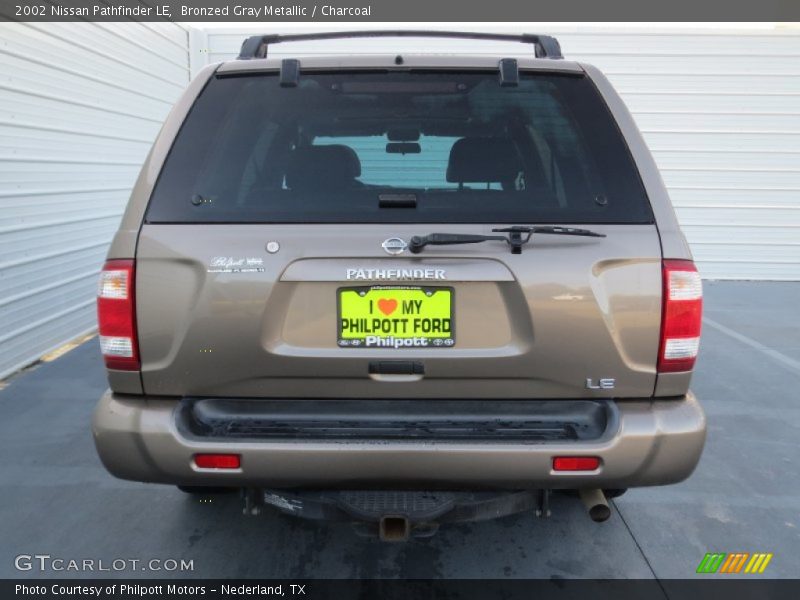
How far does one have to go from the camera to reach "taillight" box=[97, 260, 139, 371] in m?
1.97

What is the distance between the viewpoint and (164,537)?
268 centimetres

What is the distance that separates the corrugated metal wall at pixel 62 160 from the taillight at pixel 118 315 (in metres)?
3.20

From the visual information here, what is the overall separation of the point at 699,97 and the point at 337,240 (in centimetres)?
828

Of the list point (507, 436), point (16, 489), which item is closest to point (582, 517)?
point (507, 436)

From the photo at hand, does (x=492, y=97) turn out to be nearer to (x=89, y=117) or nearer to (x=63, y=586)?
(x=63, y=586)

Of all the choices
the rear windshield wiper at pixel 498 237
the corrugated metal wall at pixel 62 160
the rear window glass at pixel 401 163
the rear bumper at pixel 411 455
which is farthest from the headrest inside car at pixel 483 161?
the corrugated metal wall at pixel 62 160

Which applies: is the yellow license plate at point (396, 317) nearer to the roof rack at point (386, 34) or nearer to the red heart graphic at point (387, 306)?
the red heart graphic at point (387, 306)

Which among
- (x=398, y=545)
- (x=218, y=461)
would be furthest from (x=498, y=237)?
(x=398, y=545)

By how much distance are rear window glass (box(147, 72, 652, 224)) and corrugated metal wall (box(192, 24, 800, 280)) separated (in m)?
6.50

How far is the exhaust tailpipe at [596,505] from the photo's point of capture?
2.09m

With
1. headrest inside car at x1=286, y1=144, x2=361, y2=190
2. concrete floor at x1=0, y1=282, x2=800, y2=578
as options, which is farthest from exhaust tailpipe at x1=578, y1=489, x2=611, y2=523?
headrest inside car at x1=286, y1=144, x2=361, y2=190

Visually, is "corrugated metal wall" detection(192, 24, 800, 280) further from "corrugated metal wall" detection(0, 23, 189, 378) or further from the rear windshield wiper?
the rear windshield wiper

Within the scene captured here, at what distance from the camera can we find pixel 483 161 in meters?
A: 2.31

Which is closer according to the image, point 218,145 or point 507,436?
point 507,436
